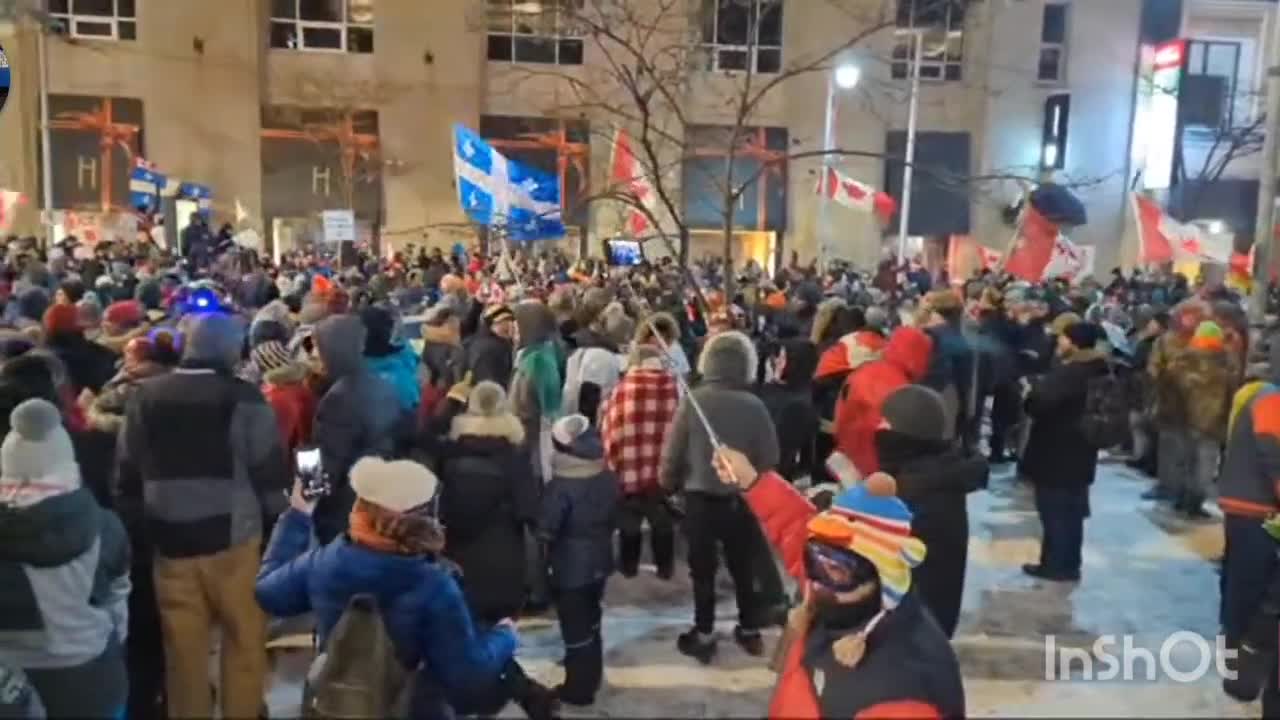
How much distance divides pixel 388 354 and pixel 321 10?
25685 mm

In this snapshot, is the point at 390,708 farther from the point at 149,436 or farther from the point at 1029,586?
the point at 1029,586

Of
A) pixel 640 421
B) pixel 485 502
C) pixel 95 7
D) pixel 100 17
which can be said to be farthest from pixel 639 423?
pixel 95 7

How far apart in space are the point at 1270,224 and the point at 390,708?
7620 mm

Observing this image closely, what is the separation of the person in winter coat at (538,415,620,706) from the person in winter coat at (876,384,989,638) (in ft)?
4.40

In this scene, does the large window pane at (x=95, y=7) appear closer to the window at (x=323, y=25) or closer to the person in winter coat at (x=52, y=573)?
the window at (x=323, y=25)

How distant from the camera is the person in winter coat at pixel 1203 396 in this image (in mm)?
8602

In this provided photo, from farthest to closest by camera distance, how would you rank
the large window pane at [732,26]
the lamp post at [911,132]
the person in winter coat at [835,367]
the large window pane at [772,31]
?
the large window pane at [772,31] → the large window pane at [732,26] → the lamp post at [911,132] → the person in winter coat at [835,367]

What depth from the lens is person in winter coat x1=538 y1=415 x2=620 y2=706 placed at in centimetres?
523

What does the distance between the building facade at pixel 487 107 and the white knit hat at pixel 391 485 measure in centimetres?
2319

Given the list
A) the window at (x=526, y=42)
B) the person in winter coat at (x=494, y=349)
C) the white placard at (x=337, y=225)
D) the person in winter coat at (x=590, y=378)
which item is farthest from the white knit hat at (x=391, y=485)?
the window at (x=526, y=42)

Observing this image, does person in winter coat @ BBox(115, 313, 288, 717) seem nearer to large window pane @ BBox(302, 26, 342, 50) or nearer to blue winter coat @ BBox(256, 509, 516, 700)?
blue winter coat @ BBox(256, 509, 516, 700)

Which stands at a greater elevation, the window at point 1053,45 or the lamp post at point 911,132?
the window at point 1053,45

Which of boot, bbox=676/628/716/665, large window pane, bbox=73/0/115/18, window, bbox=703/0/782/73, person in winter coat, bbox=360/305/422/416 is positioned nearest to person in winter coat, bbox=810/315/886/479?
boot, bbox=676/628/716/665

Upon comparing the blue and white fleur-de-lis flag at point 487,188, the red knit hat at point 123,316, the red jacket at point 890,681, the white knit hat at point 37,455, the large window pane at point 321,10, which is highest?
the large window pane at point 321,10
